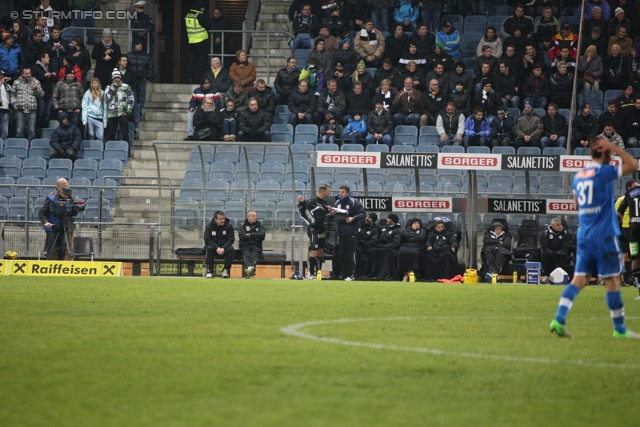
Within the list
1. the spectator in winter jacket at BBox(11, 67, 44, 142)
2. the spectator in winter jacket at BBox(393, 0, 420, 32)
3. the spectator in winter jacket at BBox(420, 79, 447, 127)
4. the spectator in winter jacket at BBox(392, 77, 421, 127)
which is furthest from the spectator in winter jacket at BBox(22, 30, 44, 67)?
the spectator in winter jacket at BBox(420, 79, 447, 127)

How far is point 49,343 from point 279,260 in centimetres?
1455

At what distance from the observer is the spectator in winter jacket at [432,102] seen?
25.7 m

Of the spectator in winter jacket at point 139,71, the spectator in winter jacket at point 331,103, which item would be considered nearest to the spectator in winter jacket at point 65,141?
the spectator in winter jacket at point 139,71

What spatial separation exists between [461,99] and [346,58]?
3622 mm

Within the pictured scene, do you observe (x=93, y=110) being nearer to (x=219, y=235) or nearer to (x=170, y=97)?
(x=170, y=97)

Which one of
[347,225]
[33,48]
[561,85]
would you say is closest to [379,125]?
[347,225]

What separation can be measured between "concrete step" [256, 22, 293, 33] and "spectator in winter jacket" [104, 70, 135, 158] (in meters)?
6.34

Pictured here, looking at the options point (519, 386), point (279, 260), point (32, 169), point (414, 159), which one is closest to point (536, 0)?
point (414, 159)

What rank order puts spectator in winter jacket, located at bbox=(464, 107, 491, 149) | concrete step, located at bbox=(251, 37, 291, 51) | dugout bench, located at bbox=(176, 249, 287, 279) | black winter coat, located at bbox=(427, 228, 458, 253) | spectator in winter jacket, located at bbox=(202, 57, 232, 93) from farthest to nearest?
concrete step, located at bbox=(251, 37, 291, 51) → spectator in winter jacket, located at bbox=(202, 57, 232, 93) → spectator in winter jacket, located at bbox=(464, 107, 491, 149) → dugout bench, located at bbox=(176, 249, 287, 279) → black winter coat, located at bbox=(427, 228, 458, 253)

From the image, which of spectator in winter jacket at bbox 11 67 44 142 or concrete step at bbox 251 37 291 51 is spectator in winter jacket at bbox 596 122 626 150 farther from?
spectator in winter jacket at bbox 11 67 44 142

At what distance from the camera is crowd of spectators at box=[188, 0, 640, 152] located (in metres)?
25.0

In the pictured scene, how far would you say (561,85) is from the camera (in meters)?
26.4

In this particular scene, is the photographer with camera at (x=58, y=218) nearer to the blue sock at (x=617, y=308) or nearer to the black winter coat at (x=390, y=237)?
the black winter coat at (x=390, y=237)

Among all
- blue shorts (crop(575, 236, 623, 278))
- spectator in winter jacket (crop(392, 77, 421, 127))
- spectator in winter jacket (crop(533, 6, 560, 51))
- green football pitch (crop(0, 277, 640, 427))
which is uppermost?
spectator in winter jacket (crop(533, 6, 560, 51))
